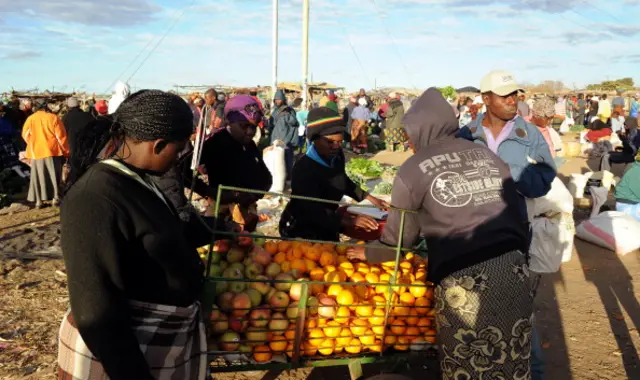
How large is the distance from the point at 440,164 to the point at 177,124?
4.28 feet

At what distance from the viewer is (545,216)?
574 centimetres

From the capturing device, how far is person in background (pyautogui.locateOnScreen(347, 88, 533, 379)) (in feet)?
8.19

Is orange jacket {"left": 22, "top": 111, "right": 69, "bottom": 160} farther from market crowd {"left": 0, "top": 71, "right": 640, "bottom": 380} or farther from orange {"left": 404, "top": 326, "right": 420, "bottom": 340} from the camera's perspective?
orange {"left": 404, "top": 326, "right": 420, "bottom": 340}

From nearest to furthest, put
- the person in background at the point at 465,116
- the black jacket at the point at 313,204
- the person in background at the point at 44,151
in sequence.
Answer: the black jacket at the point at 313,204 < the person in background at the point at 44,151 < the person in background at the point at 465,116

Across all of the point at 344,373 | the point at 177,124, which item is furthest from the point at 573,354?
the point at 177,124

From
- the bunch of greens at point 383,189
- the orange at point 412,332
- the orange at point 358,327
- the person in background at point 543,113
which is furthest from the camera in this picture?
the bunch of greens at point 383,189

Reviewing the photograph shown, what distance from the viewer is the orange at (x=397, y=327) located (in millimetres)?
2762

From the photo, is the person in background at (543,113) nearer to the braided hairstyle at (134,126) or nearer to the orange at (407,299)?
the orange at (407,299)

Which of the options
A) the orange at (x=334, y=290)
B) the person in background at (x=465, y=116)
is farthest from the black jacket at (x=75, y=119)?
the person in background at (x=465, y=116)

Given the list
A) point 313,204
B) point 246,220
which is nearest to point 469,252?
point 313,204

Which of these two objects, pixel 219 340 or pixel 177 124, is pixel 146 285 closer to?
pixel 177 124

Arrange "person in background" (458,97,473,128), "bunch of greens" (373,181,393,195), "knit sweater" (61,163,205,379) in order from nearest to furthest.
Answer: "knit sweater" (61,163,205,379) → "bunch of greens" (373,181,393,195) → "person in background" (458,97,473,128)

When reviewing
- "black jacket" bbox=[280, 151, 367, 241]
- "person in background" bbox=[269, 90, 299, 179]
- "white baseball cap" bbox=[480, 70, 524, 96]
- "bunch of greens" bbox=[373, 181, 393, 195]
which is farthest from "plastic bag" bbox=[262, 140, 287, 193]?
"white baseball cap" bbox=[480, 70, 524, 96]

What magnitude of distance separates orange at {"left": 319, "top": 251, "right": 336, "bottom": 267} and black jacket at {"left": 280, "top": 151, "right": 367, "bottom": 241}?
1.73 ft
